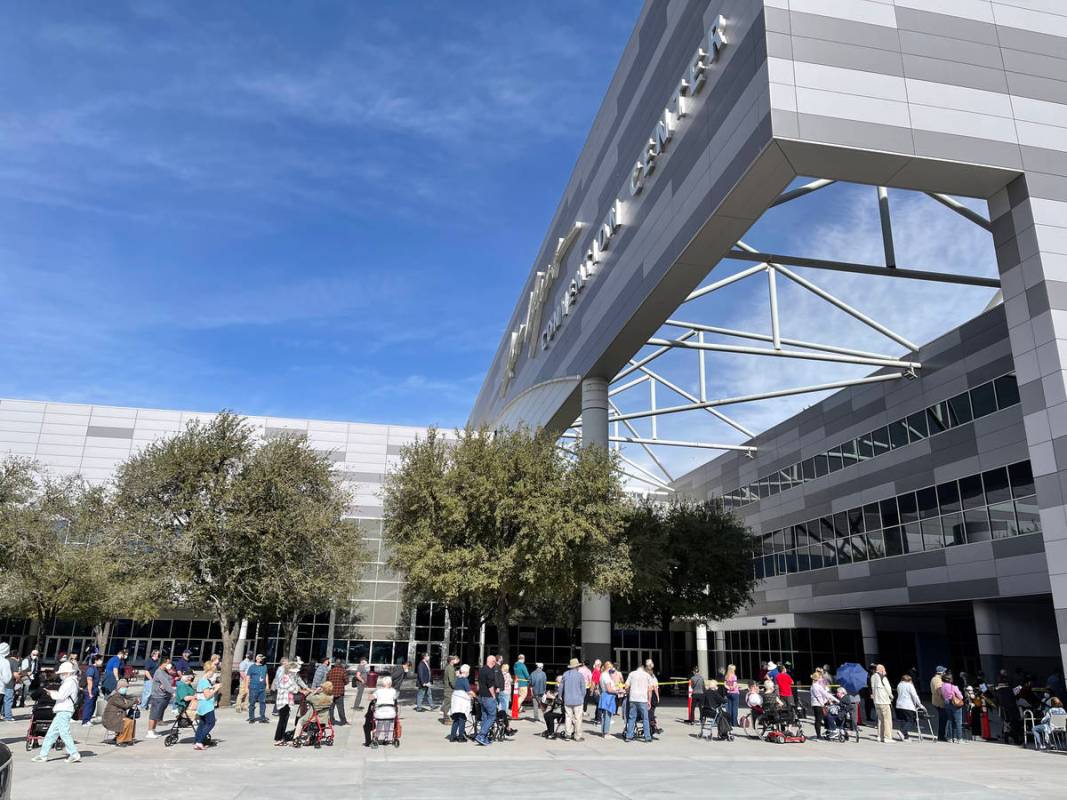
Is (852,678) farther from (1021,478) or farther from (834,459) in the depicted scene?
(834,459)

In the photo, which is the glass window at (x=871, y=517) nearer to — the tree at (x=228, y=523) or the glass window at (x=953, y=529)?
the glass window at (x=953, y=529)

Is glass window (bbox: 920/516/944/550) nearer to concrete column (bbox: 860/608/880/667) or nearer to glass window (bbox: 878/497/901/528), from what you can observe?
glass window (bbox: 878/497/901/528)

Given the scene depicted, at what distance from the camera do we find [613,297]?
25.7m

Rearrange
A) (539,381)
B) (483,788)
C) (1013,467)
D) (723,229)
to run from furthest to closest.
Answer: (539,381), (1013,467), (723,229), (483,788)

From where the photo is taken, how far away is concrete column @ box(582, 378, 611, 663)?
2573 centimetres

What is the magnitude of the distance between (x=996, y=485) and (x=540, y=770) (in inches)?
902

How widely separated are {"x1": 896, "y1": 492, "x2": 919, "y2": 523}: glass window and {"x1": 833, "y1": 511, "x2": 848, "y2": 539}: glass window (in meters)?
3.96

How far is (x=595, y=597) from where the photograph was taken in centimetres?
2597

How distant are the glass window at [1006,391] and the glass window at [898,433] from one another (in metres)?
5.51

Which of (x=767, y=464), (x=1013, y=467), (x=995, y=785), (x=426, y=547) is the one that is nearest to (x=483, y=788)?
(x=995, y=785)

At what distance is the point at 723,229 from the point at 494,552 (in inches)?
459

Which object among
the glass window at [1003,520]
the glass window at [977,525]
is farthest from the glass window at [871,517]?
the glass window at [1003,520]

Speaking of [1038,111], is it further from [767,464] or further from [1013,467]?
[767,464]

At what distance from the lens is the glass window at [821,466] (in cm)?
3884
